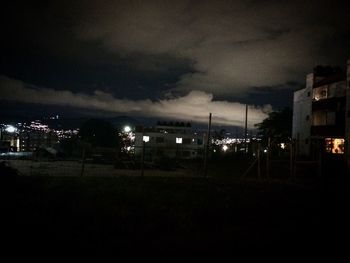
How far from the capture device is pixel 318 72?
45188mm

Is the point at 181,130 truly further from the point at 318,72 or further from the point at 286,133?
the point at 318,72

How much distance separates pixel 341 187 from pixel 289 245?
11.7m

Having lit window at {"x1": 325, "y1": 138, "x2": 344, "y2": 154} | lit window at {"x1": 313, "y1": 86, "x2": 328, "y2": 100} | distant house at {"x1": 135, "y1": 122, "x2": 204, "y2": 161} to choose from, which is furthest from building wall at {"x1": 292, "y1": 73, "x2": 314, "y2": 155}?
distant house at {"x1": 135, "y1": 122, "x2": 204, "y2": 161}

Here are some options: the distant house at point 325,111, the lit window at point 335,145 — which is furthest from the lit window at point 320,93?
the lit window at point 335,145

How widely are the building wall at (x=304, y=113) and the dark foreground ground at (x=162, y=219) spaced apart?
34.9 m

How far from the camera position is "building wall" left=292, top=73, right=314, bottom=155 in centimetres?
4591

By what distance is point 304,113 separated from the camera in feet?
156

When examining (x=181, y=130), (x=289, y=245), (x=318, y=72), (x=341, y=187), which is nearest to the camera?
(x=289, y=245)

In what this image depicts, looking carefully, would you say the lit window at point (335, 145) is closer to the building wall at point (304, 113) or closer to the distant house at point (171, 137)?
the building wall at point (304, 113)

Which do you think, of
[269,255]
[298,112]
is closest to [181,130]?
[298,112]

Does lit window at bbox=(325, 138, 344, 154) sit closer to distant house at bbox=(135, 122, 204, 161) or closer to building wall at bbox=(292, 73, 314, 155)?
building wall at bbox=(292, 73, 314, 155)

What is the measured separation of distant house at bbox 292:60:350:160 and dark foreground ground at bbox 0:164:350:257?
23.2 meters

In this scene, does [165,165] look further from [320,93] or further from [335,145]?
[320,93]

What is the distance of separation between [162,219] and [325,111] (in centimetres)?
3920
